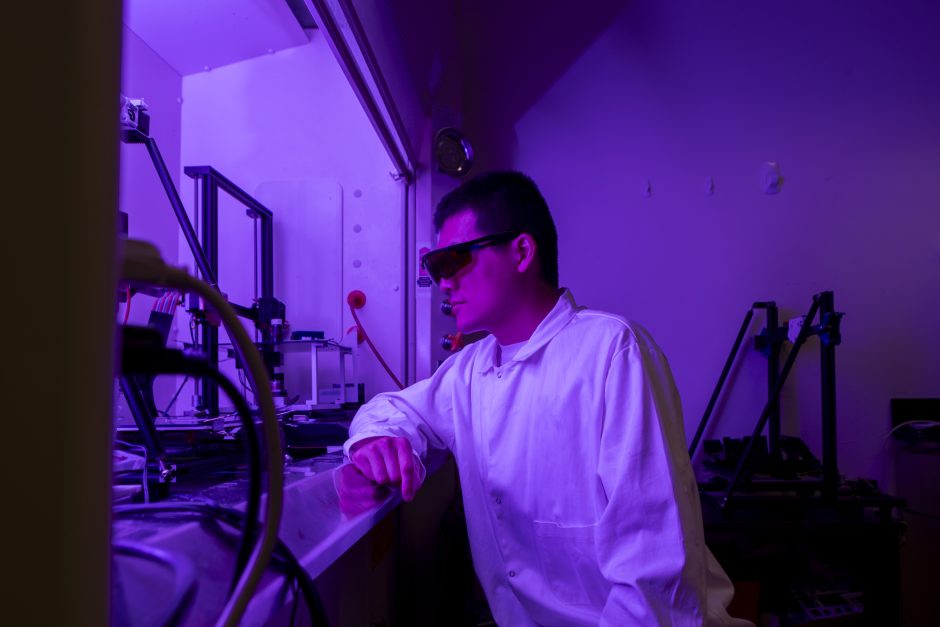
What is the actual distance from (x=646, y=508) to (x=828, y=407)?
1395 millimetres

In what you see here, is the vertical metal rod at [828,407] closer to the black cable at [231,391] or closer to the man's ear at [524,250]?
the man's ear at [524,250]

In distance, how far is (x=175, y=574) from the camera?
417 mm

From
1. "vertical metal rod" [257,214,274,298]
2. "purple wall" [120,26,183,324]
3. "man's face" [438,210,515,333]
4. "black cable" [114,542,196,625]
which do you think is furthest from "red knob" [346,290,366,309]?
"black cable" [114,542,196,625]

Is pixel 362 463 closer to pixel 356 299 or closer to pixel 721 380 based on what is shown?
pixel 356 299

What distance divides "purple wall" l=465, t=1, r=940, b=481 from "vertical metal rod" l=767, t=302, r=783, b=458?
0.38 feet

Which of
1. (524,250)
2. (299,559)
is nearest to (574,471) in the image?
(524,250)

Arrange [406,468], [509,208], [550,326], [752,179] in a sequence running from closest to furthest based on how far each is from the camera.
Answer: [406,468] → [550,326] → [509,208] → [752,179]

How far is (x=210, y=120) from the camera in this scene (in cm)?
213

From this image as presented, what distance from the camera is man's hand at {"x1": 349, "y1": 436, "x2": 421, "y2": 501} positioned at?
3.21ft

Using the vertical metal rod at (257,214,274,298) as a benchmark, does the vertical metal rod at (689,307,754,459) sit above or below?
below

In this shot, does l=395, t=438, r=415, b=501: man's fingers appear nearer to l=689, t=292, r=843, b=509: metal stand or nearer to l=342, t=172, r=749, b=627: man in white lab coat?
l=342, t=172, r=749, b=627: man in white lab coat

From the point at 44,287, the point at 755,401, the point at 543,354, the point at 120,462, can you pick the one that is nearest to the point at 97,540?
the point at 44,287

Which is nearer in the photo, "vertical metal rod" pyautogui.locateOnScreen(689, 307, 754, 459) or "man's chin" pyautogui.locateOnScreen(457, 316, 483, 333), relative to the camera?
"man's chin" pyautogui.locateOnScreen(457, 316, 483, 333)

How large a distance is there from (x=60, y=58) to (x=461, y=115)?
Result: 218 cm
